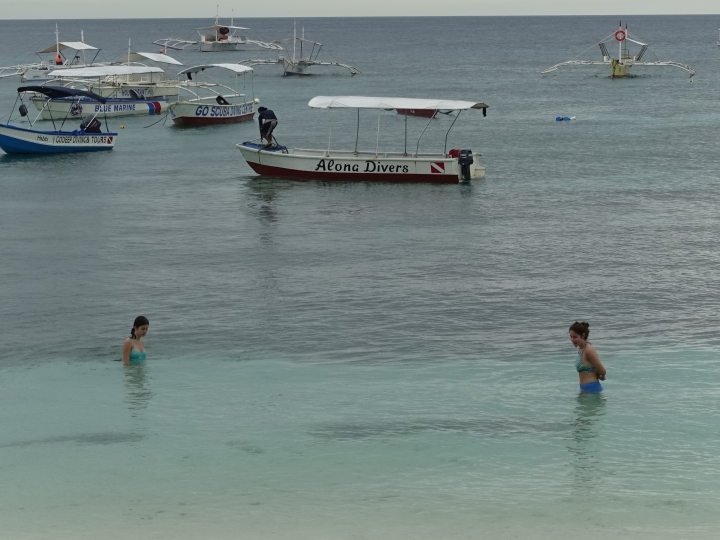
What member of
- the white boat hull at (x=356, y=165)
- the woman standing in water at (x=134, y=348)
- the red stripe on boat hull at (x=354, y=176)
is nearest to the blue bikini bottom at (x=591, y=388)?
the woman standing in water at (x=134, y=348)

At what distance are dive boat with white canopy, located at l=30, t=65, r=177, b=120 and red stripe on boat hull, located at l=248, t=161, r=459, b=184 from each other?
62.2 ft

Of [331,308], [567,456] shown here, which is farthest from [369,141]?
[567,456]

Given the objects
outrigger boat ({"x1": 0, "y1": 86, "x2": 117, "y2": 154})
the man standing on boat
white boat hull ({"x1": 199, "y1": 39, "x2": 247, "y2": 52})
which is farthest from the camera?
white boat hull ({"x1": 199, "y1": 39, "x2": 247, "y2": 52})

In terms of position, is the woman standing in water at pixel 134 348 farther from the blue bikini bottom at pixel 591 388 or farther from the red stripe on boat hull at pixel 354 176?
the red stripe on boat hull at pixel 354 176

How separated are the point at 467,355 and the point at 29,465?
7627 millimetres

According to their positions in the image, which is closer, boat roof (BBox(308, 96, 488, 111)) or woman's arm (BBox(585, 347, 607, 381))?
woman's arm (BBox(585, 347, 607, 381))

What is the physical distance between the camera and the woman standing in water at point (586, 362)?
1308 centimetres

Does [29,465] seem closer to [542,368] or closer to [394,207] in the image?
[542,368]

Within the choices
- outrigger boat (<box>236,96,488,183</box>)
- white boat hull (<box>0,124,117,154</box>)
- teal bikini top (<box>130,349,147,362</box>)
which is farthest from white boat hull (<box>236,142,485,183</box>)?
teal bikini top (<box>130,349,147,362</box>)

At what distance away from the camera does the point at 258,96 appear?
73.2 metres

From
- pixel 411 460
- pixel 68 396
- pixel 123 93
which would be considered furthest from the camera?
pixel 123 93

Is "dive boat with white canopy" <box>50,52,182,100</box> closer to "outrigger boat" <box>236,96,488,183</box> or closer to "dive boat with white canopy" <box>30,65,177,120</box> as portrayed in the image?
"dive boat with white canopy" <box>30,65,177,120</box>

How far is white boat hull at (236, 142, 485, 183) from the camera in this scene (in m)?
34.8

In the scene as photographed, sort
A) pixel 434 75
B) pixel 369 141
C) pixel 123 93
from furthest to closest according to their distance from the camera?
pixel 434 75 → pixel 123 93 → pixel 369 141
